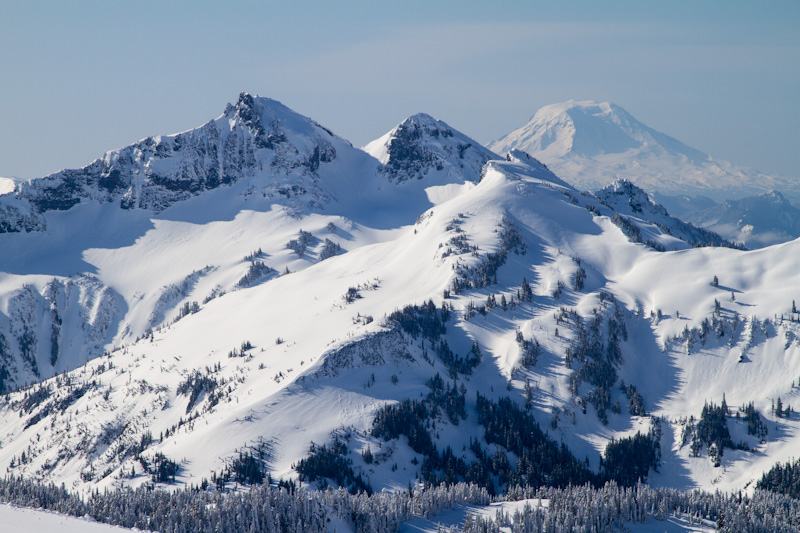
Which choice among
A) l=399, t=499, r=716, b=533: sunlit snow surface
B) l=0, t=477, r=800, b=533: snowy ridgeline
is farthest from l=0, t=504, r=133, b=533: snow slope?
l=399, t=499, r=716, b=533: sunlit snow surface

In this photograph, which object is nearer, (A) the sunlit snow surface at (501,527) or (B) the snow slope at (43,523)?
(B) the snow slope at (43,523)

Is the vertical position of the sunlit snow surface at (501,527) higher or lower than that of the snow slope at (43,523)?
lower

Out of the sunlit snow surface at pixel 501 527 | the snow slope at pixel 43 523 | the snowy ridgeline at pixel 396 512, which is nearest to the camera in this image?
the snow slope at pixel 43 523

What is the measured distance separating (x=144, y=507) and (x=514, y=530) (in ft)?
248

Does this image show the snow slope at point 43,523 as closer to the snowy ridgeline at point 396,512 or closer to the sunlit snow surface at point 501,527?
the snowy ridgeline at point 396,512

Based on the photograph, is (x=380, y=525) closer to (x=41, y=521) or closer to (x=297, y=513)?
(x=297, y=513)

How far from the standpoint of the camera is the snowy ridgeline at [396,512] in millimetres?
148625

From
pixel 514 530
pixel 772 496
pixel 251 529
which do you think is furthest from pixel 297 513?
pixel 772 496

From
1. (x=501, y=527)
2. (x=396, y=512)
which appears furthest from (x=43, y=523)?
(x=501, y=527)

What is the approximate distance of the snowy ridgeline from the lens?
149 meters

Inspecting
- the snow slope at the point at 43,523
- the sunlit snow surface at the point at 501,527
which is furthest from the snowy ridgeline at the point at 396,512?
the snow slope at the point at 43,523

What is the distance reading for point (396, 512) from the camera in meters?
159

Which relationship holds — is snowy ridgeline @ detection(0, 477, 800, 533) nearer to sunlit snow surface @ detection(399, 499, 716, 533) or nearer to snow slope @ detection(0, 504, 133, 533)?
sunlit snow surface @ detection(399, 499, 716, 533)

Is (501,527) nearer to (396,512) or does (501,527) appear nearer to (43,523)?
(396,512)
